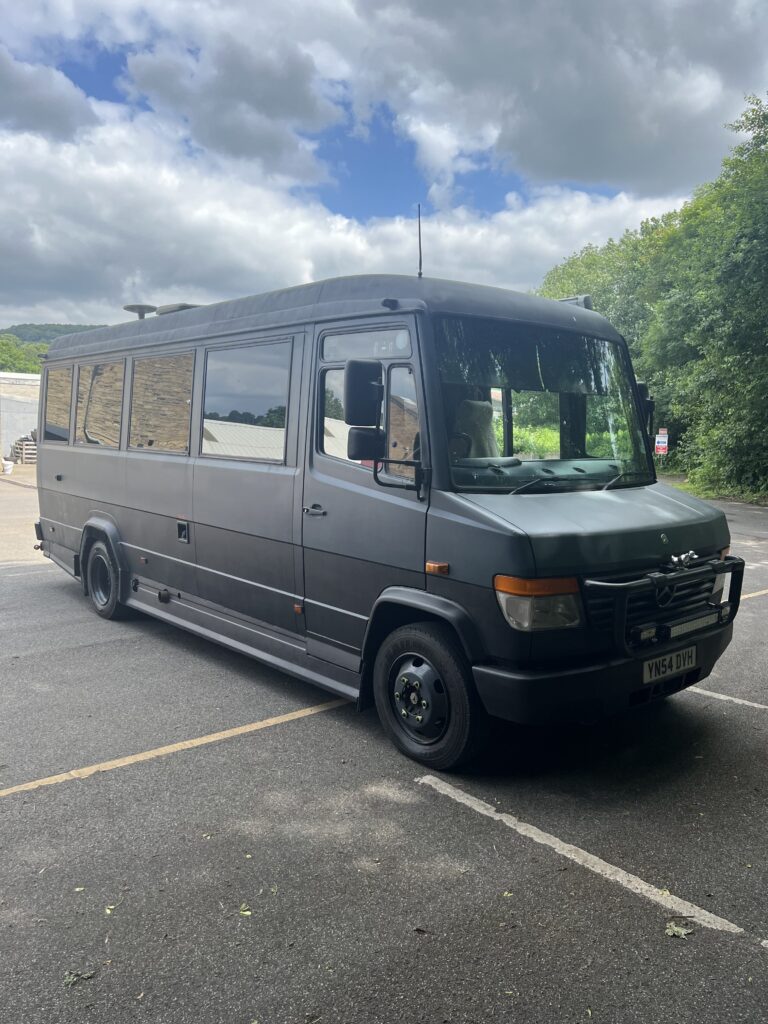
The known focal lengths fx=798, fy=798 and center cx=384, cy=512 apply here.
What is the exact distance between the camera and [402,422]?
175 inches

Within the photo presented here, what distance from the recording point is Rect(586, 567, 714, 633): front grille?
399cm

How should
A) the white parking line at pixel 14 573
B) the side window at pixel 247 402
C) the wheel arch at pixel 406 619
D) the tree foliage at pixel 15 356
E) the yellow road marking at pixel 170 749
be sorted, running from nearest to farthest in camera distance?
1. the wheel arch at pixel 406 619
2. the yellow road marking at pixel 170 749
3. the side window at pixel 247 402
4. the white parking line at pixel 14 573
5. the tree foliage at pixel 15 356

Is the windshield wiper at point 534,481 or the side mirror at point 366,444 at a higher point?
the side mirror at point 366,444

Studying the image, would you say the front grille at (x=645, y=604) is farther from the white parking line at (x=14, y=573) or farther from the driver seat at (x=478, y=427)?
the white parking line at (x=14, y=573)

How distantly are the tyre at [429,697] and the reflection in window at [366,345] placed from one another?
1.56 meters

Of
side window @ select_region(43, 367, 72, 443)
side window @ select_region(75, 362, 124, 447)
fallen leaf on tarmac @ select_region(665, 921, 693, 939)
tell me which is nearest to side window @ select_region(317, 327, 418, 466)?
fallen leaf on tarmac @ select_region(665, 921, 693, 939)

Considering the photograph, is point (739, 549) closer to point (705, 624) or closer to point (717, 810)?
point (705, 624)

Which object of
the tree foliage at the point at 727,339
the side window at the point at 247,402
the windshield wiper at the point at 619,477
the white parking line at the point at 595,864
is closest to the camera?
the white parking line at the point at 595,864

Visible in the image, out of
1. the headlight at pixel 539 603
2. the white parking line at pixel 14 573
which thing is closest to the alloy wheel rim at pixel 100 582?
the white parking line at pixel 14 573

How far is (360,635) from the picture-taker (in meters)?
4.84

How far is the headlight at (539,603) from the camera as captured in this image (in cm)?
386

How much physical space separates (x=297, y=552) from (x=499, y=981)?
304 cm

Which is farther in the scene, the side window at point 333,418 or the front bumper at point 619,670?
the side window at point 333,418

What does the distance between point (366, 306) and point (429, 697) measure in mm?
2311
